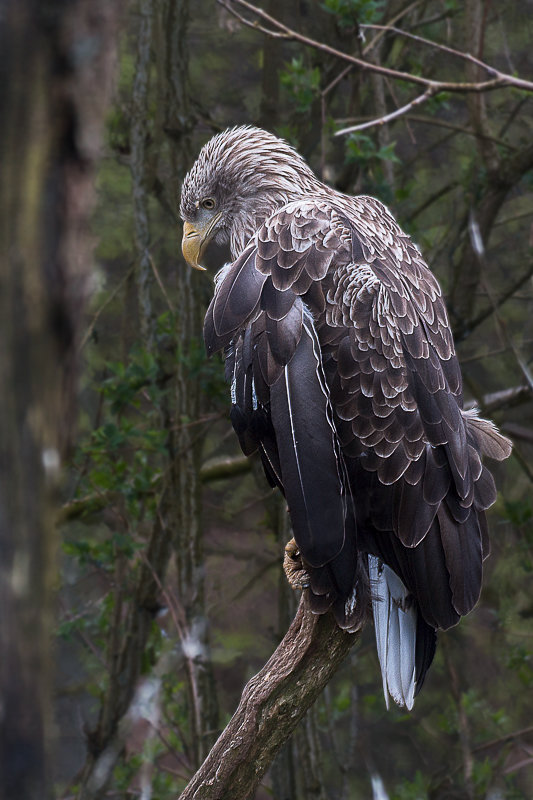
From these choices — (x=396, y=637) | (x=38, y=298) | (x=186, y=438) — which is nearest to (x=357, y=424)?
(x=396, y=637)

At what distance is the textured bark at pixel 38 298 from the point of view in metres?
0.78

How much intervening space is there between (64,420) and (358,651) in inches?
221

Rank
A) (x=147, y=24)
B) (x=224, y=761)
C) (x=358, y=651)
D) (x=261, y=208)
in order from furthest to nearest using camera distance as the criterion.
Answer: (x=358, y=651)
(x=147, y=24)
(x=261, y=208)
(x=224, y=761)

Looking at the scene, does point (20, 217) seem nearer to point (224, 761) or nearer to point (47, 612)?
point (47, 612)

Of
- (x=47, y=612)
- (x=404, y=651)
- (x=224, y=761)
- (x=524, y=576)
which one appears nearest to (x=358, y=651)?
(x=524, y=576)

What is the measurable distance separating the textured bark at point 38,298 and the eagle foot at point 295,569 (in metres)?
2.04

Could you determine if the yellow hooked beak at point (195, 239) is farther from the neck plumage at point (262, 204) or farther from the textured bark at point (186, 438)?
the textured bark at point (186, 438)

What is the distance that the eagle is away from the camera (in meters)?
2.61

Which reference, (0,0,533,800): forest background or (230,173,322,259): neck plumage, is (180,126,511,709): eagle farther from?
(0,0,533,800): forest background

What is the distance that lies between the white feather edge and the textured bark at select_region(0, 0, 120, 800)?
7.21ft

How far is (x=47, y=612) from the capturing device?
828 mm

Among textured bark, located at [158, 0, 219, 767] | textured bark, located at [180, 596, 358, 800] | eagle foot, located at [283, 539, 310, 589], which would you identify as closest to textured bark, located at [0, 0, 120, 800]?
textured bark, located at [180, 596, 358, 800]

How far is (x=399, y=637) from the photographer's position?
116 inches

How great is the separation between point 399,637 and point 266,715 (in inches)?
22.1
